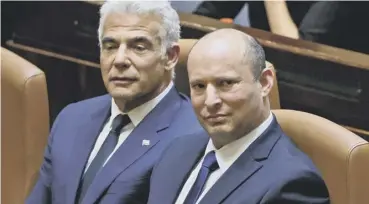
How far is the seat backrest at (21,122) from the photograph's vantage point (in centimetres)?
214

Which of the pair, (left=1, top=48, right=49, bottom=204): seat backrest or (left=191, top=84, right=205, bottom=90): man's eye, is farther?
(left=1, top=48, right=49, bottom=204): seat backrest

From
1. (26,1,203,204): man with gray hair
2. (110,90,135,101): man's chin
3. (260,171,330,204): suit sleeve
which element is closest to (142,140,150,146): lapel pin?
(26,1,203,204): man with gray hair

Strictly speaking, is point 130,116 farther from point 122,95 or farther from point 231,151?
point 231,151

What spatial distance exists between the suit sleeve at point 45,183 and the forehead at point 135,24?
0.36 metres

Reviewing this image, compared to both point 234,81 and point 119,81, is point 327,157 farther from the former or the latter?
point 119,81

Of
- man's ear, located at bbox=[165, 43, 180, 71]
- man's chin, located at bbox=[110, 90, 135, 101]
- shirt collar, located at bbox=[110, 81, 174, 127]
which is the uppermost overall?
man's ear, located at bbox=[165, 43, 180, 71]

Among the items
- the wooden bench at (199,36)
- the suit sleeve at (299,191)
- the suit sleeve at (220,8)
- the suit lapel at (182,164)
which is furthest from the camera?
the suit sleeve at (220,8)

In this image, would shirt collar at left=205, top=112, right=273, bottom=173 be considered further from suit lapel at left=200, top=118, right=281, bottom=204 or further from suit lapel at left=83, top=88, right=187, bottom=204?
suit lapel at left=83, top=88, right=187, bottom=204

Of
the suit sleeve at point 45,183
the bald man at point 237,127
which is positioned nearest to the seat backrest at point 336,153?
the bald man at point 237,127

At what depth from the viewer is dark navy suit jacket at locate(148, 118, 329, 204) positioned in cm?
147

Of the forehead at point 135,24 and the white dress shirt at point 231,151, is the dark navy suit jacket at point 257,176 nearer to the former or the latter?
the white dress shirt at point 231,151

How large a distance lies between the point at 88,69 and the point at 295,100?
858 mm

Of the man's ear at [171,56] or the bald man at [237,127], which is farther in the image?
the man's ear at [171,56]

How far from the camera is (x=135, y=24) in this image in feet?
6.10
